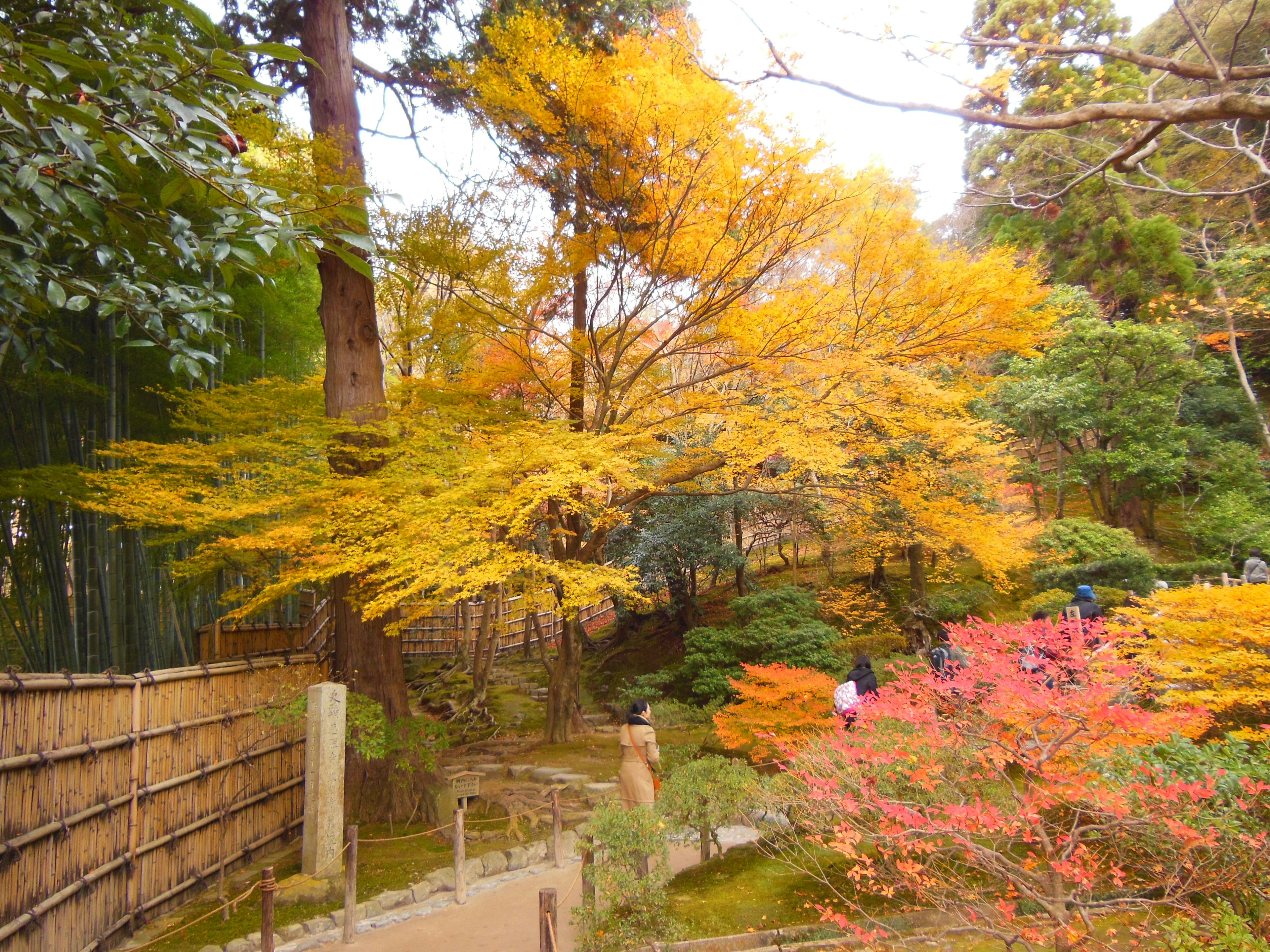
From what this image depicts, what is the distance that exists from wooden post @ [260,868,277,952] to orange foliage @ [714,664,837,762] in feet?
12.8

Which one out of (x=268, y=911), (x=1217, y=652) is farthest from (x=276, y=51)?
(x=1217, y=652)

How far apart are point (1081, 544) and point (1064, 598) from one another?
128cm

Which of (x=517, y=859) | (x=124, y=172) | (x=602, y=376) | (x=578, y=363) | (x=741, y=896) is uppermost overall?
(x=578, y=363)

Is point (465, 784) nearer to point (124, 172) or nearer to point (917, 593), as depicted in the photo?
point (124, 172)

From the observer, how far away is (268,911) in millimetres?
3641

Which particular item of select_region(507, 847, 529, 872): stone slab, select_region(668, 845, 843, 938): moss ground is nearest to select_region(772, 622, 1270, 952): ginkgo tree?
A: select_region(668, 845, 843, 938): moss ground

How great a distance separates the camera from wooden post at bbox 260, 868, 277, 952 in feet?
11.7

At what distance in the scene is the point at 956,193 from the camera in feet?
13.9

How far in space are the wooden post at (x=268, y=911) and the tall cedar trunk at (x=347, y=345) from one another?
117 inches

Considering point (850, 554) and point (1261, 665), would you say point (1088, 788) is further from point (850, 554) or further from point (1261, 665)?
point (850, 554)

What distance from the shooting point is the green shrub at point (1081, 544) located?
36.3 ft

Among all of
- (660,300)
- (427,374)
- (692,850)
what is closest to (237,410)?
(427,374)

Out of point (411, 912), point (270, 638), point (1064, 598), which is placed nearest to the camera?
point (411, 912)

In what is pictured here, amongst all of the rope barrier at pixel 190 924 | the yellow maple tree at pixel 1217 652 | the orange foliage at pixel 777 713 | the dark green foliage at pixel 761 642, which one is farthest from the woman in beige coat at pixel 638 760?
the dark green foliage at pixel 761 642
